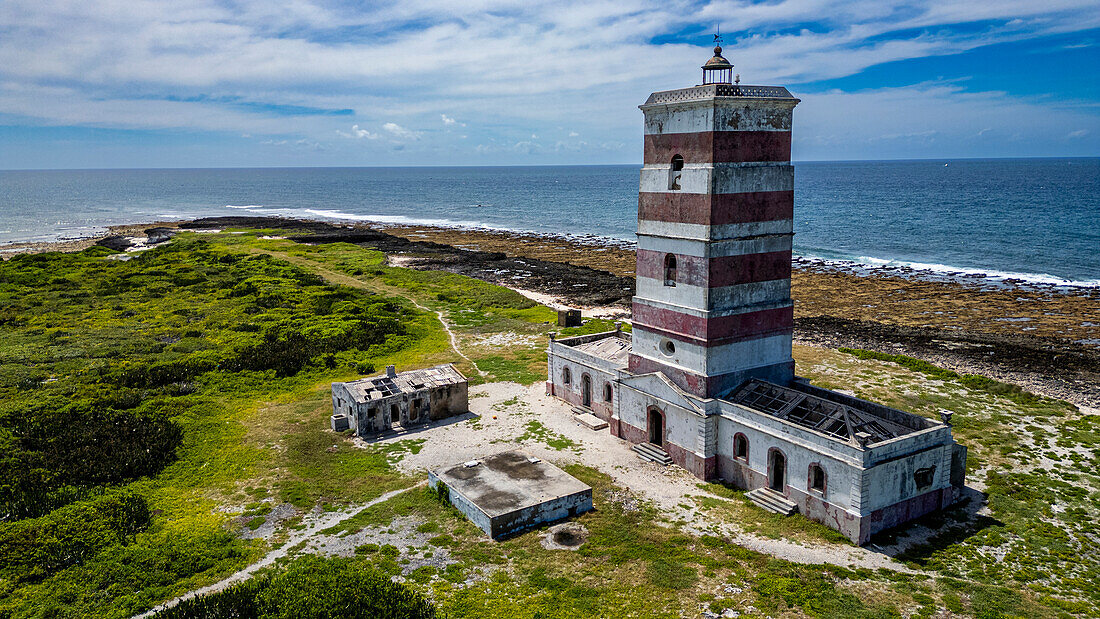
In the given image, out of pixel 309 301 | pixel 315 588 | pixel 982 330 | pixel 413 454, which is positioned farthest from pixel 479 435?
pixel 982 330

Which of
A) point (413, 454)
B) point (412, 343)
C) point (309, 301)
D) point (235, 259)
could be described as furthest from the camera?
point (235, 259)

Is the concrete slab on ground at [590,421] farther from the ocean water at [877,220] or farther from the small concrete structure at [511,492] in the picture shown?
the ocean water at [877,220]

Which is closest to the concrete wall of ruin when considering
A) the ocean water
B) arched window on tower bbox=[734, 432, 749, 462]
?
arched window on tower bbox=[734, 432, 749, 462]

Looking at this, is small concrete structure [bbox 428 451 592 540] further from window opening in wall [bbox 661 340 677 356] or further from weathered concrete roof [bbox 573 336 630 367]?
weathered concrete roof [bbox 573 336 630 367]

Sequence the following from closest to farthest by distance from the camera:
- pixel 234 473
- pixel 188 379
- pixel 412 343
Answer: pixel 234 473
pixel 188 379
pixel 412 343

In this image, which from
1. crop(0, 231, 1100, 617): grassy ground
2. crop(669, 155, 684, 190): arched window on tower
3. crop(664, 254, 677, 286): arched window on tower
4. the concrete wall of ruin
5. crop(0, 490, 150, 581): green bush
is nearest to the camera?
crop(0, 231, 1100, 617): grassy ground

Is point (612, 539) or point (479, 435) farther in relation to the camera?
point (479, 435)

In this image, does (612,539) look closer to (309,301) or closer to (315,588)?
(315,588)
